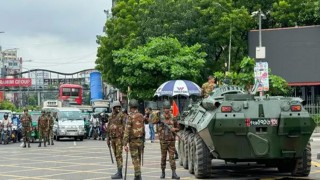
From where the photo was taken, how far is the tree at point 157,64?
121 ft

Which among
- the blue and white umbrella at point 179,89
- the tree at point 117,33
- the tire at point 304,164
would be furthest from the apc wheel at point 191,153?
the tree at point 117,33

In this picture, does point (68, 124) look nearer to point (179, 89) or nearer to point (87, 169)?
point (179, 89)

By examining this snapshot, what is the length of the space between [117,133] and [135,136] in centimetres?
170

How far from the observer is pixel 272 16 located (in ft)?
141

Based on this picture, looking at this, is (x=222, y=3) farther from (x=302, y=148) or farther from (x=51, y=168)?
(x=302, y=148)

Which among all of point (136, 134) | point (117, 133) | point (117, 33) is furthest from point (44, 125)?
point (117, 33)

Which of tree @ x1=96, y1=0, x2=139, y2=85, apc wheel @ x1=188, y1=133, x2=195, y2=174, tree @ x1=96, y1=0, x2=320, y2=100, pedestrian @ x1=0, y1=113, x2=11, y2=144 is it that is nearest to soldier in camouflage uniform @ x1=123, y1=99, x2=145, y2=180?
apc wheel @ x1=188, y1=133, x2=195, y2=174

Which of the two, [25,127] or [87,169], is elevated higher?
[25,127]

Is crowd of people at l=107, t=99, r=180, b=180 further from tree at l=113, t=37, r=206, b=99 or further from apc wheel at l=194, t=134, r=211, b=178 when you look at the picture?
tree at l=113, t=37, r=206, b=99

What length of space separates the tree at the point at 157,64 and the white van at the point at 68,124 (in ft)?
14.7

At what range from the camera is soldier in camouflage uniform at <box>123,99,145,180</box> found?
12.4 m

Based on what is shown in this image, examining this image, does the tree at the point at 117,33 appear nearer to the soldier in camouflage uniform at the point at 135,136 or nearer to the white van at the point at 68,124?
the white van at the point at 68,124

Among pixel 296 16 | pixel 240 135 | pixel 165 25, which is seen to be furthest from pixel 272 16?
pixel 240 135

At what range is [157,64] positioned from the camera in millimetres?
37125
